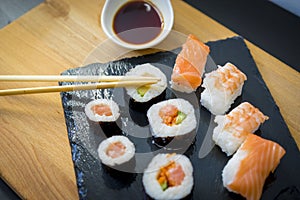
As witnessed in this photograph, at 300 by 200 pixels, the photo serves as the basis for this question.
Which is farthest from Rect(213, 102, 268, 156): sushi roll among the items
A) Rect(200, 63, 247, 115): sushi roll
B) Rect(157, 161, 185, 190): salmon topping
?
Rect(157, 161, 185, 190): salmon topping

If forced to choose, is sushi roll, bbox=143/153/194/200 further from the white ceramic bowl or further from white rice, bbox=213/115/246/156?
the white ceramic bowl

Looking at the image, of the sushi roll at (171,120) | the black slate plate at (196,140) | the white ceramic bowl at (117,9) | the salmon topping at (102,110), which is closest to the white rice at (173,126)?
the sushi roll at (171,120)

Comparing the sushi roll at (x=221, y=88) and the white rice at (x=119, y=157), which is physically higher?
the sushi roll at (x=221, y=88)

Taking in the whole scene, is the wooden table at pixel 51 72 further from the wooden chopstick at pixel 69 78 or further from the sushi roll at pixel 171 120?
the sushi roll at pixel 171 120

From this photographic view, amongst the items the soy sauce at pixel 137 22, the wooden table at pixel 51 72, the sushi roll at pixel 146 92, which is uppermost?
the soy sauce at pixel 137 22

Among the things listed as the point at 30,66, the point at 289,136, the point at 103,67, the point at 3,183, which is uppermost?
the point at 289,136

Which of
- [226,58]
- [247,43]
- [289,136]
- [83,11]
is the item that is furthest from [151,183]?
[83,11]

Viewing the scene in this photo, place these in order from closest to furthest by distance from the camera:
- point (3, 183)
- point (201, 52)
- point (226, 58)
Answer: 1. point (3, 183)
2. point (201, 52)
3. point (226, 58)

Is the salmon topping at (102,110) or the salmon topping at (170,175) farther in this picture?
the salmon topping at (102,110)

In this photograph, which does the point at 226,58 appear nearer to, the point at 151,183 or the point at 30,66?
the point at 151,183
